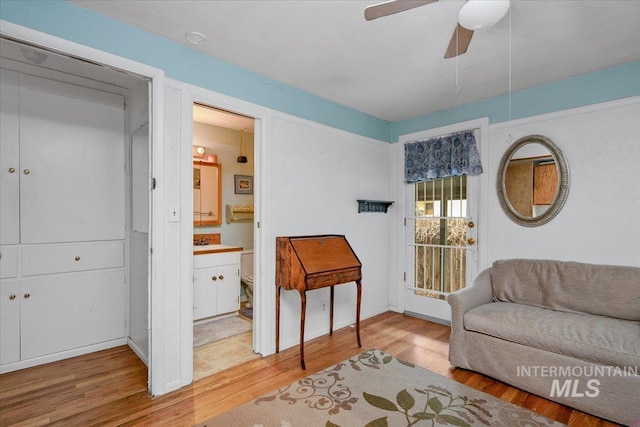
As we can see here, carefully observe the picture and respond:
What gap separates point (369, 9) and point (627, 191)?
8.87 ft

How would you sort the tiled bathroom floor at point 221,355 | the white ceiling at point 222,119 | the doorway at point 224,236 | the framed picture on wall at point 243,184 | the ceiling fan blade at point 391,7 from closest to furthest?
the ceiling fan blade at point 391,7
the tiled bathroom floor at point 221,355
the doorway at point 224,236
the white ceiling at point 222,119
the framed picture on wall at point 243,184

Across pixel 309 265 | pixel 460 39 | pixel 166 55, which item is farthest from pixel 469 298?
pixel 166 55

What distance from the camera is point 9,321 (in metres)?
2.55

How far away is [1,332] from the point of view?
2518 millimetres

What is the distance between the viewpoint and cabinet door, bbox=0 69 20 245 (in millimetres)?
2562

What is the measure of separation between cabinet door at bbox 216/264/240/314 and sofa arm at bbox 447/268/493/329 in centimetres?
252

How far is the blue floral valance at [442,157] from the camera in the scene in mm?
3486

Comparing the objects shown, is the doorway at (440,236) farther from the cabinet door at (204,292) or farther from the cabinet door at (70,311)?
the cabinet door at (70,311)

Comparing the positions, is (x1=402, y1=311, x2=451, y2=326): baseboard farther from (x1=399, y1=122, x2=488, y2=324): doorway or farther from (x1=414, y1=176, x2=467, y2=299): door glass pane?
(x1=414, y1=176, x2=467, y2=299): door glass pane

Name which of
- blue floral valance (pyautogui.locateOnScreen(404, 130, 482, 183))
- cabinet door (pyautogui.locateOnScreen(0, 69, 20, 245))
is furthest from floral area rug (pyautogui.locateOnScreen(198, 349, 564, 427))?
cabinet door (pyautogui.locateOnScreen(0, 69, 20, 245))

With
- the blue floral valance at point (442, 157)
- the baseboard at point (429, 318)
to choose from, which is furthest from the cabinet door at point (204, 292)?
the blue floral valance at point (442, 157)

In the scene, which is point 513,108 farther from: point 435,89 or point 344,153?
point 344,153

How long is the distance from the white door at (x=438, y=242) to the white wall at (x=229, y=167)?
239cm

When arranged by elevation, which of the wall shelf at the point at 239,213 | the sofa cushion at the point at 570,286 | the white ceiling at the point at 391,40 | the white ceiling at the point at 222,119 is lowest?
the sofa cushion at the point at 570,286
